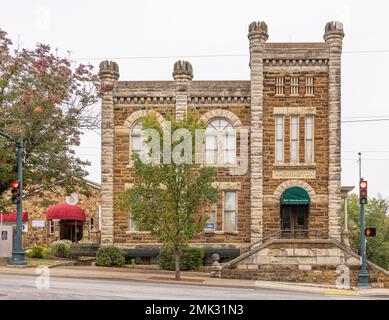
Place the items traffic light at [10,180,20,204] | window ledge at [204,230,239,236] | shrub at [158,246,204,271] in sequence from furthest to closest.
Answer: window ledge at [204,230,239,236], shrub at [158,246,204,271], traffic light at [10,180,20,204]

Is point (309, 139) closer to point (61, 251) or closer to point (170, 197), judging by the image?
point (170, 197)

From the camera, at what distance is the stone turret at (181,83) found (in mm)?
35000

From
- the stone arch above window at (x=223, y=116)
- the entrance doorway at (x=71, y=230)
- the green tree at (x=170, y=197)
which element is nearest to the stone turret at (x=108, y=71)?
the stone arch above window at (x=223, y=116)

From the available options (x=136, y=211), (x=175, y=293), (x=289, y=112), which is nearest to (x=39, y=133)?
(x=136, y=211)

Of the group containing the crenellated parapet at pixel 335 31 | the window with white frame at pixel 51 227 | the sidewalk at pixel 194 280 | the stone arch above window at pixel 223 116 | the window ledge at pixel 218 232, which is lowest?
the sidewalk at pixel 194 280

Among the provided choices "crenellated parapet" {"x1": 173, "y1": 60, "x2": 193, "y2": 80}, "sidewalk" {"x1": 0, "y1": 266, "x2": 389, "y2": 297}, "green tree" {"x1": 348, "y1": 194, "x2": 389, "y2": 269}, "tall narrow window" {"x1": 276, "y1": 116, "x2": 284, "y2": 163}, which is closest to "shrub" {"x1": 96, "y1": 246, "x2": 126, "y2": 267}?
"sidewalk" {"x1": 0, "y1": 266, "x2": 389, "y2": 297}

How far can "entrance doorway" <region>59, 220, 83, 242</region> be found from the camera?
4746 cm

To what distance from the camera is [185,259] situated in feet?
108

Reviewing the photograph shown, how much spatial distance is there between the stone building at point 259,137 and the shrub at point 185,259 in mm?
1486

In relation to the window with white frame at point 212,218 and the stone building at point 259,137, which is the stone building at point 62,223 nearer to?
the stone building at point 259,137

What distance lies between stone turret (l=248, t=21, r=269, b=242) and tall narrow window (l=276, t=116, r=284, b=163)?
97 cm

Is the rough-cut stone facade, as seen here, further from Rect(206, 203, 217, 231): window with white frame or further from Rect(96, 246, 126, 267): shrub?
Rect(96, 246, 126, 267): shrub

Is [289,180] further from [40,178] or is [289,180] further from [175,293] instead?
[175,293]

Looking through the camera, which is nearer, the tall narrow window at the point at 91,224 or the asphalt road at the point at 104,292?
the asphalt road at the point at 104,292
